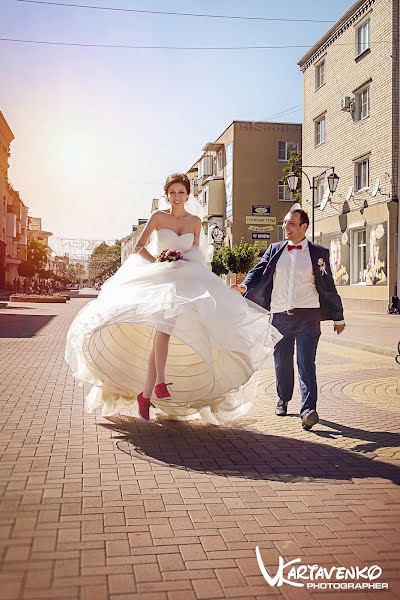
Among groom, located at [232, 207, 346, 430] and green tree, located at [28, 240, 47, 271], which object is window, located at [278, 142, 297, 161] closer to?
green tree, located at [28, 240, 47, 271]

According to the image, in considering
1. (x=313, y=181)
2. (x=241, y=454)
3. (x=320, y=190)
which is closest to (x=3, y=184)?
(x=320, y=190)

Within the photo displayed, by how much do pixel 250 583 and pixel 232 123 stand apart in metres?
52.4

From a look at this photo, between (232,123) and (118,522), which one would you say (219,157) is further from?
(118,522)

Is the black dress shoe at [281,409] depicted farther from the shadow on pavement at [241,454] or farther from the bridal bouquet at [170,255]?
the bridal bouquet at [170,255]

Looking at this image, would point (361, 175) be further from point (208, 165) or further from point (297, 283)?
point (208, 165)

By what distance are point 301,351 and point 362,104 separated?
25.1m

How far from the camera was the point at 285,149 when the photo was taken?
53.3 metres

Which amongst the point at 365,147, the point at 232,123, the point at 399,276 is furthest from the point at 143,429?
the point at 232,123

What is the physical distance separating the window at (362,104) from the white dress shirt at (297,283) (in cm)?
2389

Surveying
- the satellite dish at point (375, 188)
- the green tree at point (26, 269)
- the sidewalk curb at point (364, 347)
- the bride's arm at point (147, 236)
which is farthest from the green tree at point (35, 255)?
the bride's arm at point (147, 236)

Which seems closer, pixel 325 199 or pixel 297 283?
pixel 297 283

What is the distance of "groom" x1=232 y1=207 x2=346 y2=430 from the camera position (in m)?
6.40

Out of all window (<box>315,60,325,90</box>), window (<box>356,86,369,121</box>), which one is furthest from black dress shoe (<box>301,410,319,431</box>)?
window (<box>315,60,325,90</box>)

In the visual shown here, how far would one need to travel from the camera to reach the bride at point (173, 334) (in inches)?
220
